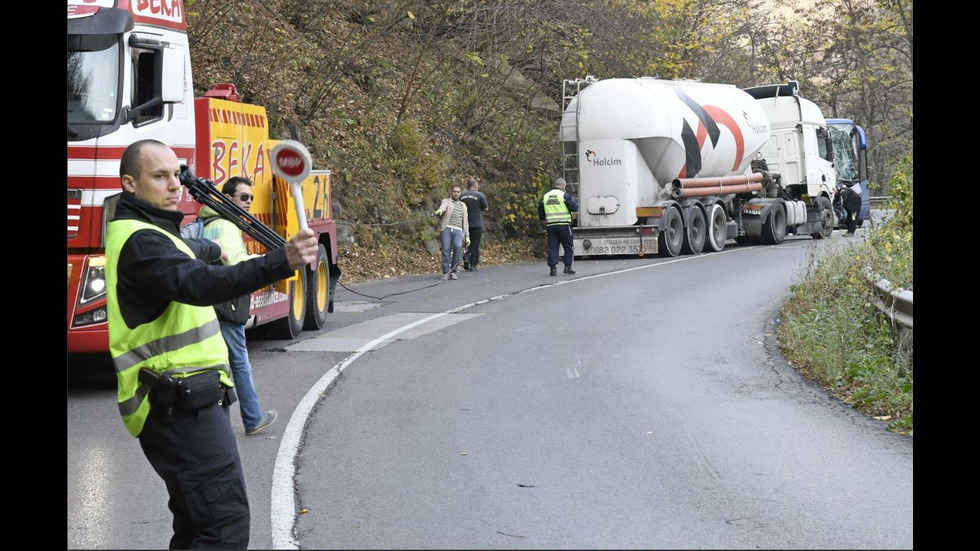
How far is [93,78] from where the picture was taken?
9430 millimetres

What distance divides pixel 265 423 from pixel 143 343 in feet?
13.4

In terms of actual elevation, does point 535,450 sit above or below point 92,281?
below

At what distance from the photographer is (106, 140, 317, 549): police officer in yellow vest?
3.88 m

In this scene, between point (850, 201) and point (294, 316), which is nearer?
point (294, 316)

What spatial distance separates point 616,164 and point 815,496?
62.2 ft

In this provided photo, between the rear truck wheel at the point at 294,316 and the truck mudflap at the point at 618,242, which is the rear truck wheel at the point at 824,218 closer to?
the truck mudflap at the point at 618,242

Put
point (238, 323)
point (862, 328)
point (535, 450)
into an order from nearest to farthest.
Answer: point (535, 450)
point (238, 323)
point (862, 328)

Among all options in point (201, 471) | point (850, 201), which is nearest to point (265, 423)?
point (201, 471)

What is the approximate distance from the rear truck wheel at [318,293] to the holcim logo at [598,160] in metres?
11.7

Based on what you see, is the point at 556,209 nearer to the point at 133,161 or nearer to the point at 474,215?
the point at 474,215
